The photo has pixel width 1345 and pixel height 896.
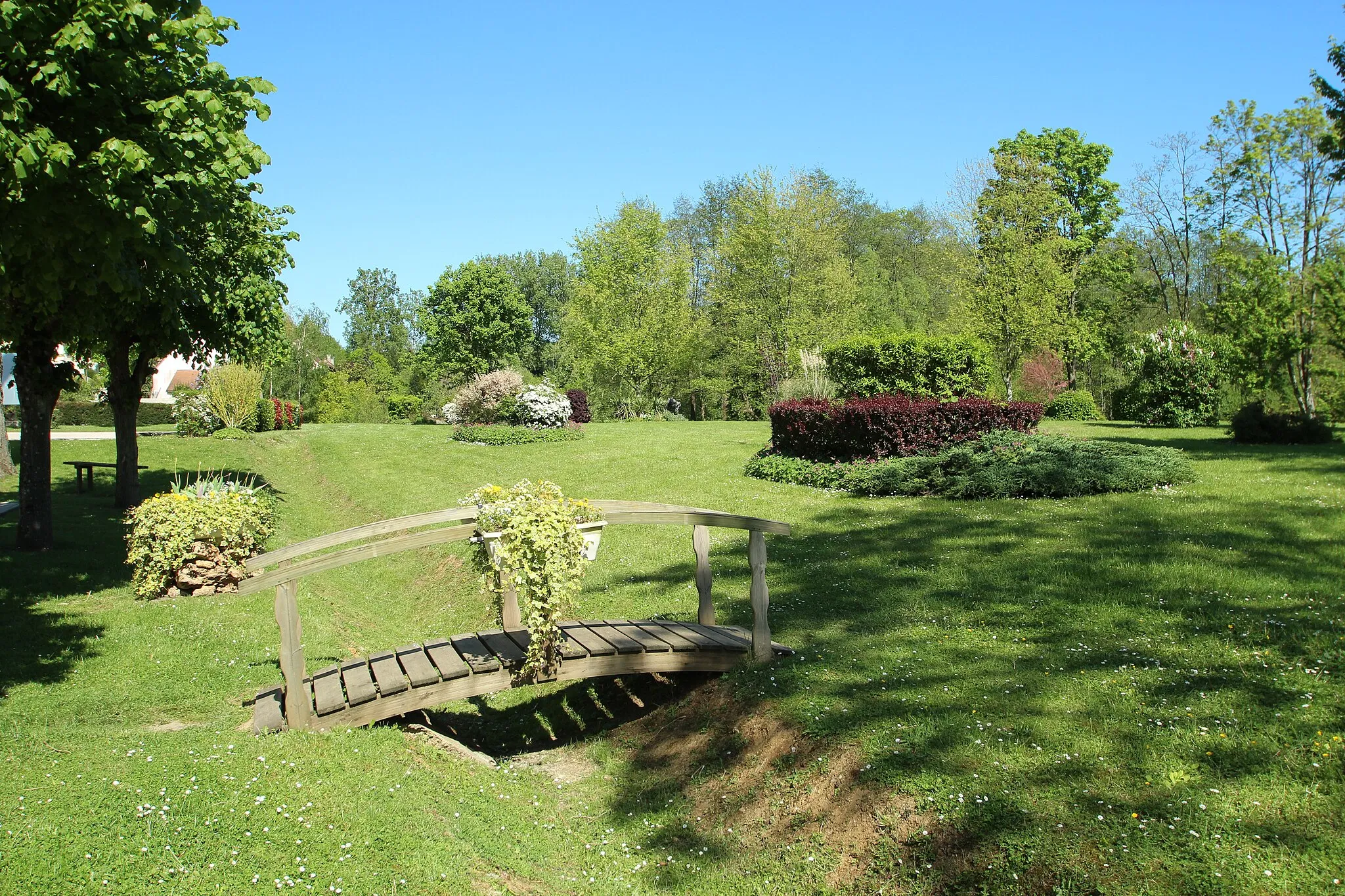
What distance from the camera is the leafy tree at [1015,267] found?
26609 millimetres

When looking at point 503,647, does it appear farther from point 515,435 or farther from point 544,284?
point 544,284

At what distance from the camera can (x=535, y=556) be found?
578 cm

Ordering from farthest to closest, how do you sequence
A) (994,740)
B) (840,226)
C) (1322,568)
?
1. (840,226)
2. (1322,568)
3. (994,740)

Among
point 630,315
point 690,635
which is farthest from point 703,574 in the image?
point 630,315

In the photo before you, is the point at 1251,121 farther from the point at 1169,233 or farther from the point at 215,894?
the point at 215,894

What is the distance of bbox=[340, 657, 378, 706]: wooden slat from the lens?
18.9ft

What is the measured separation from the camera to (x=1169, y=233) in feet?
135

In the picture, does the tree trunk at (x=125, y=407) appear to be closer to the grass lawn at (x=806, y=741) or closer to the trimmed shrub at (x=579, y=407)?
the grass lawn at (x=806, y=741)

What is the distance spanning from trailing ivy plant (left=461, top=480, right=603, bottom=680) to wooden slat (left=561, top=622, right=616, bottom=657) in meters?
0.32

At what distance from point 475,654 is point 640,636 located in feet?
4.15

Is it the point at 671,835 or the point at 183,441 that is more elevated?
the point at 183,441

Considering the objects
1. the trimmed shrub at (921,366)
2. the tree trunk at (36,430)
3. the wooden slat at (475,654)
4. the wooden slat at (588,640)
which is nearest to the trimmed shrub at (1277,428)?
the trimmed shrub at (921,366)

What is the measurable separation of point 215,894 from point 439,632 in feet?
18.7

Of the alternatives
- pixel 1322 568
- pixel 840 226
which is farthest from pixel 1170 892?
pixel 840 226
